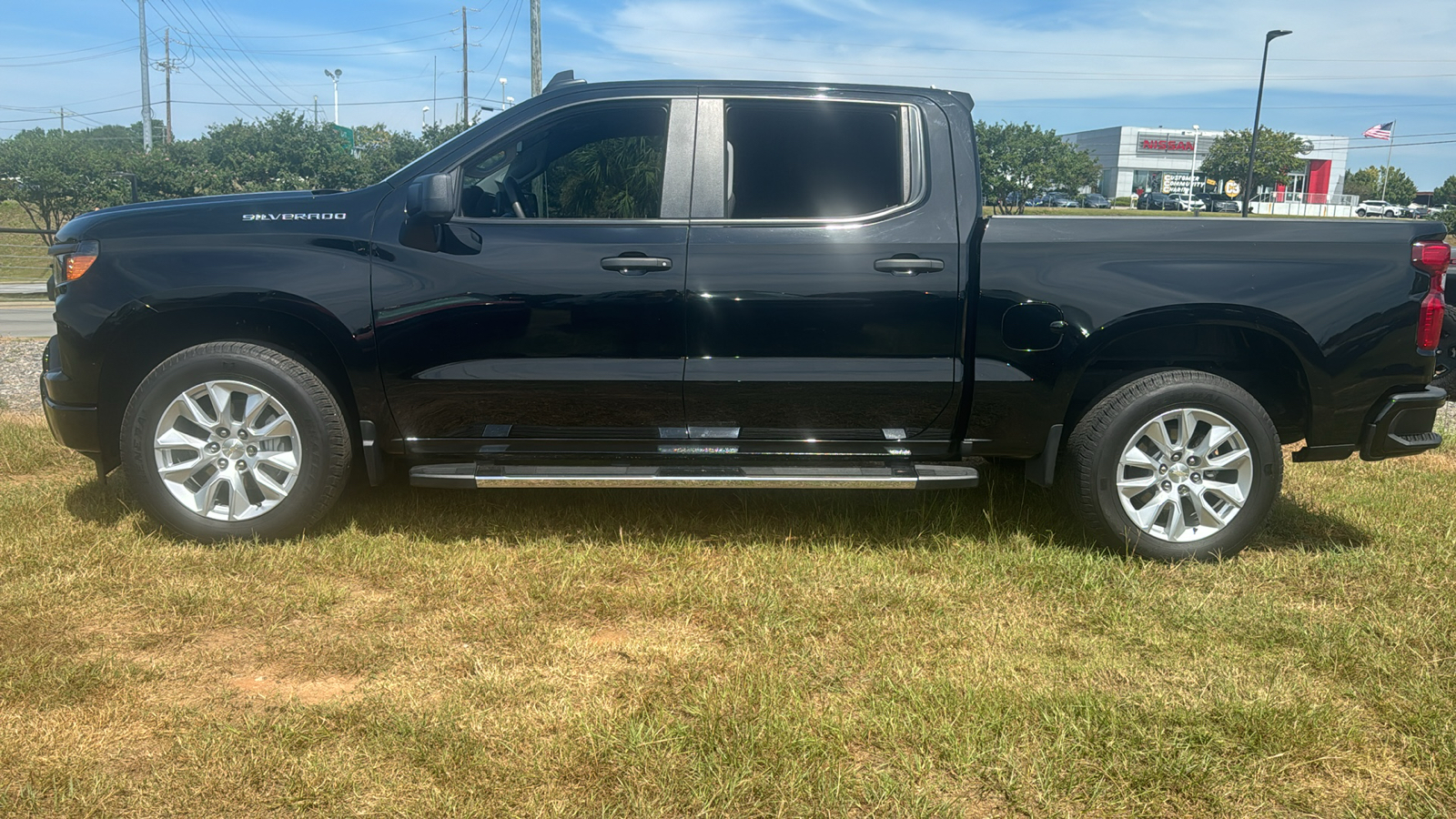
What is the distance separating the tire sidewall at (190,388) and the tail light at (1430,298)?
14.6ft

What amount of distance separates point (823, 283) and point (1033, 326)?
86cm

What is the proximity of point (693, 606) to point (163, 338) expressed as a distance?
2559 millimetres

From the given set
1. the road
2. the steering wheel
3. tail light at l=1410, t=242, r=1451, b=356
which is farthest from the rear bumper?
the road

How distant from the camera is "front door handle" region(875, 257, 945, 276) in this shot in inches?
160

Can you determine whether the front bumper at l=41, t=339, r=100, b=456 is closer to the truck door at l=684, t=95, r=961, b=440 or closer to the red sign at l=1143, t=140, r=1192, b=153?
the truck door at l=684, t=95, r=961, b=440

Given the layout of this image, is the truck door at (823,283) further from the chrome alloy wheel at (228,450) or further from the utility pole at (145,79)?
the utility pole at (145,79)

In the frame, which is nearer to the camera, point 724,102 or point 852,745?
point 852,745

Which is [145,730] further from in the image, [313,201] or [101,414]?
[313,201]

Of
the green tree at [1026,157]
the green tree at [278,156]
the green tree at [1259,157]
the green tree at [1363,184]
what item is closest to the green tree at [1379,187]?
the green tree at [1363,184]

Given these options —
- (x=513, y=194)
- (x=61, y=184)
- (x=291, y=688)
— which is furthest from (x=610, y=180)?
(x=61, y=184)

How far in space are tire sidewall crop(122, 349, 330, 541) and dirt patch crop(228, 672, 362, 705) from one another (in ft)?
3.82

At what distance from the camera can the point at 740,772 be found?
8.51 feet

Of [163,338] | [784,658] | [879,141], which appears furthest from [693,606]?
[163,338]

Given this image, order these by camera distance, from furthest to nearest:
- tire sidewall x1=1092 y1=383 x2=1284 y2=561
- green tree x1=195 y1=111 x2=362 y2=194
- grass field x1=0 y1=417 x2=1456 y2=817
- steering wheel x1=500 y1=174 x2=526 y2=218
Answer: green tree x1=195 y1=111 x2=362 y2=194, steering wheel x1=500 y1=174 x2=526 y2=218, tire sidewall x1=1092 y1=383 x2=1284 y2=561, grass field x1=0 y1=417 x2=1456 y2=817
